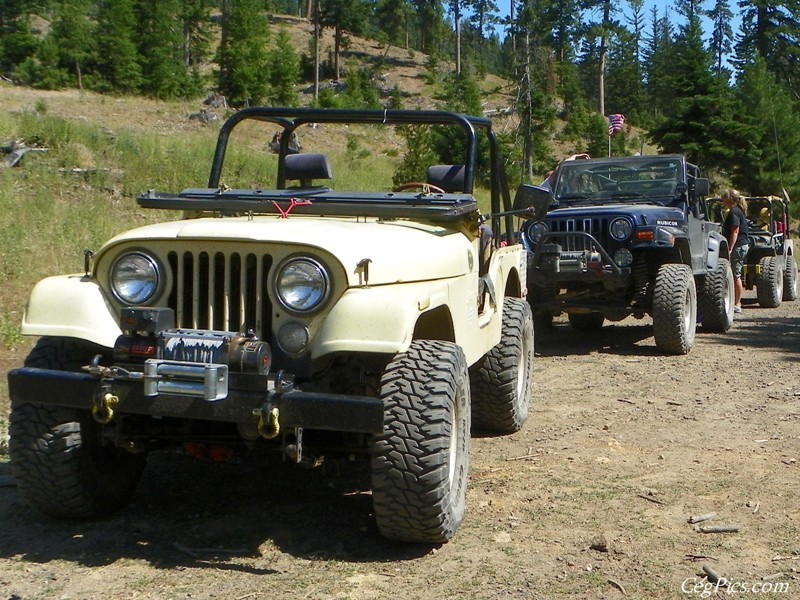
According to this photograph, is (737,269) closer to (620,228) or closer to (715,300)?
(715,300)

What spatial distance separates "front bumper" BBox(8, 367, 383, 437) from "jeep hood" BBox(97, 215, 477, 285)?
1.65 ft

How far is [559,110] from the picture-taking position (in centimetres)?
5891

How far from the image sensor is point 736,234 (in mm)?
13914

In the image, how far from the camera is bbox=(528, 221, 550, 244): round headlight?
9.79 meters

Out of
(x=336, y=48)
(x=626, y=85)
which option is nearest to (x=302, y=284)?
(x=626, y=85)

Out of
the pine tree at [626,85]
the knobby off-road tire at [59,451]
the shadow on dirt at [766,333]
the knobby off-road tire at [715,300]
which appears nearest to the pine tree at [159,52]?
the pine tree at [626,85]

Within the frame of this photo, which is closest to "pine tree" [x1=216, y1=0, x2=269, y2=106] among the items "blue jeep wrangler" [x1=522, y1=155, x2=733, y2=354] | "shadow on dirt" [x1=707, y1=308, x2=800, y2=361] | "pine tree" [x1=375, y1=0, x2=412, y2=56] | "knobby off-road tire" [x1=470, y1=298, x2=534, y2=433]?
"pine tree" [x1=375, y1=0, x2=412, y2=56]

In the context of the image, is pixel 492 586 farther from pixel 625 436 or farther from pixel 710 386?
pixel 710 386

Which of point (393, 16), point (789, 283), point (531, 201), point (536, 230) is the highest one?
point (393, 16)

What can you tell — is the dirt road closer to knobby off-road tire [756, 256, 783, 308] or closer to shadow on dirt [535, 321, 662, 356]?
shadow on dirt [535, 321, 662, 356]

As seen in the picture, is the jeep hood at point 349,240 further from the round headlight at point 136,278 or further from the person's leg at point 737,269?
the person's leg at point 737,269

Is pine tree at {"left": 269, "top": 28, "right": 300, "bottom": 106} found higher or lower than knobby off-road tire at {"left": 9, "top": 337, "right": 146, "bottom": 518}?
higher

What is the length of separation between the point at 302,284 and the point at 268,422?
564 millimetres
